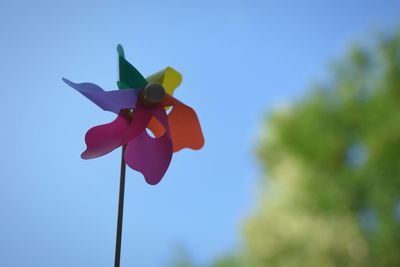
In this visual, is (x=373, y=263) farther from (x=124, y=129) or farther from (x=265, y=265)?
(x=124, y=129)

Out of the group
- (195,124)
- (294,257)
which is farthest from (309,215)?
(195,124)

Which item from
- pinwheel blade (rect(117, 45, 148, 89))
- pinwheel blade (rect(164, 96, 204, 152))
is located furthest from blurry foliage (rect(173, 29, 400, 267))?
pinwheel blade (rect(117, 45, 148, 89))

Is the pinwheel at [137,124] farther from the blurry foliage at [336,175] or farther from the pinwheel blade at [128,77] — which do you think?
the blurry foliage at [336,175]

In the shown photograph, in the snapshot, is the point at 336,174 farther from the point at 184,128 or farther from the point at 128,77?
the point at 128,77

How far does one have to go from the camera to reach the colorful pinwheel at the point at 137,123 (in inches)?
35.3

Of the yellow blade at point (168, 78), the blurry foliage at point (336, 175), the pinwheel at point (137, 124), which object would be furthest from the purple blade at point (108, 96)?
the blurry foliage at point (336, 175)

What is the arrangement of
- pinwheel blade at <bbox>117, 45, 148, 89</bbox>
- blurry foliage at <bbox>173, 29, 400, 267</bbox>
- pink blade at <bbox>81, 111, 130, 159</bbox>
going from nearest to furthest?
pink blade at <bbox>81, 111, 130, 159</bbox> < pinwheel blade at <bbox>117, 45, 148, 89</bbox> < blurry foliage at <bbox>173, 29, 400, 267</bbox>

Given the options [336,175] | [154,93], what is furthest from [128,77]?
[336,175]

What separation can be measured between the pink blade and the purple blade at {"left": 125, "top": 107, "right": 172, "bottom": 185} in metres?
0.04

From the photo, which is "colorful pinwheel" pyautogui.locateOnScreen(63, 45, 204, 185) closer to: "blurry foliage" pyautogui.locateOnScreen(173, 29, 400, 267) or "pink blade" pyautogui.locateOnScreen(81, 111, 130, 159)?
"pink blade" pyautogui.locateOnScreen(81, 111, 130, 159)

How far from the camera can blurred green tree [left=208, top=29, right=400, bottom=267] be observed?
329 centimetres

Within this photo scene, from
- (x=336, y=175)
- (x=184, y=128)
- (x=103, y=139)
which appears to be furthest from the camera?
(x=336, y=175)

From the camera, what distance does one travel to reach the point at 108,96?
0.91m

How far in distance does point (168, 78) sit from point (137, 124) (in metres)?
0.22
